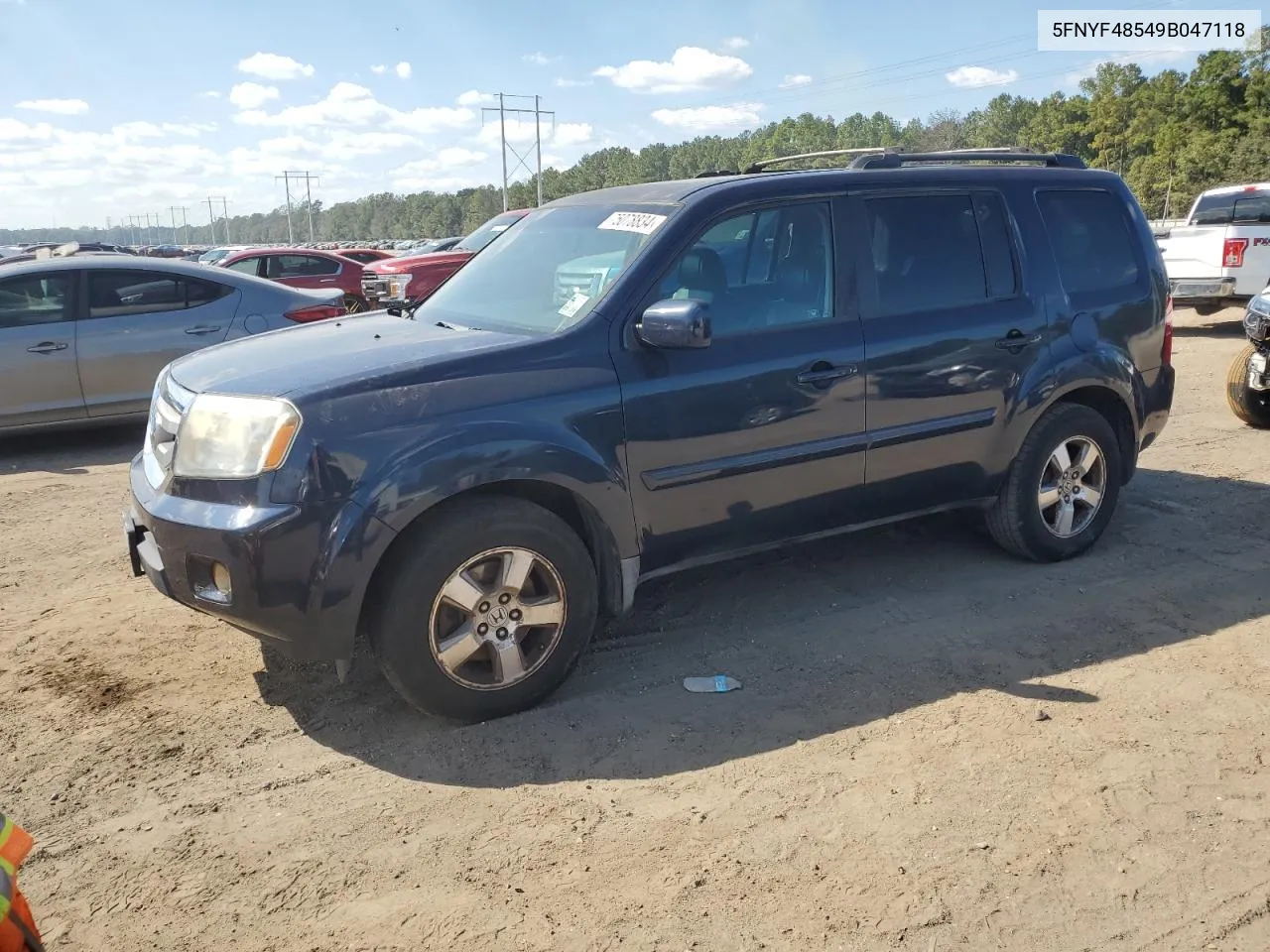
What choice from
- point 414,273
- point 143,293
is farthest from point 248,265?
point 143,293

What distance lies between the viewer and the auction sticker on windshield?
13.7 feet

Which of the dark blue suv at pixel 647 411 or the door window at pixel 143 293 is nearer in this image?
the dark blue suv at pixel 647 411

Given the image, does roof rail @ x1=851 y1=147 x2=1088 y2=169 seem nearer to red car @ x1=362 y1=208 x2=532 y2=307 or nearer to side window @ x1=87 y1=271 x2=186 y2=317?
side window @ x1=87 y1=271 x2=186 y2=317

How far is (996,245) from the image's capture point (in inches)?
194

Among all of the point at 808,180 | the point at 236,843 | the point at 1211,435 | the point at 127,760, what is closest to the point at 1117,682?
the point at 808,180

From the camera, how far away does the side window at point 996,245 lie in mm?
4887

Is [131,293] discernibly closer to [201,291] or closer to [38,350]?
[201,291]

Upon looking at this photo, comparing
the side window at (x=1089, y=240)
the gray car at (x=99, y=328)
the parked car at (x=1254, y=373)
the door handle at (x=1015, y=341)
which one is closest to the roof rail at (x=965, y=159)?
the side window at (x=1089, y=240)

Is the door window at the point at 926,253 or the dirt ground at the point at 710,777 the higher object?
the door window at the point at 926,253

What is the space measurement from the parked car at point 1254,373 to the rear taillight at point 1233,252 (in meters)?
6.06

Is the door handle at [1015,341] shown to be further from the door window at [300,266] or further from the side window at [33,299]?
the door window at [300,266]

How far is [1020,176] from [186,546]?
13.4ft

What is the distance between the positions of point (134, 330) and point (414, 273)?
664cm

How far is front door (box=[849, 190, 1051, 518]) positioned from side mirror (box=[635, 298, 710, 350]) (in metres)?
0.99
